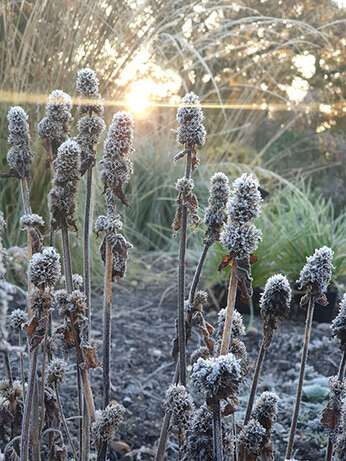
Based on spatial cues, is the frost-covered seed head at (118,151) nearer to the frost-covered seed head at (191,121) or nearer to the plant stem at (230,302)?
the frost-covered seed head at (191,121)

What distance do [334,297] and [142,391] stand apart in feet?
4.90

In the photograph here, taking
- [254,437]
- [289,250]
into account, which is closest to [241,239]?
[254,437]

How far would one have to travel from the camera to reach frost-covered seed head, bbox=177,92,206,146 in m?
1.07

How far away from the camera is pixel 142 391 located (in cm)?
227

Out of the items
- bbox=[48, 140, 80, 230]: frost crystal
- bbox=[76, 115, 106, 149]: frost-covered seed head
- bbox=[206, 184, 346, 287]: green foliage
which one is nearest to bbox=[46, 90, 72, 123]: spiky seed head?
bbox=[76, 115, 106, 149]: frost-covered seed head

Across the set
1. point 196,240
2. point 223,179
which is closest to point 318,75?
point 196,240

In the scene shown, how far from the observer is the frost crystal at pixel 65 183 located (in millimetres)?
990

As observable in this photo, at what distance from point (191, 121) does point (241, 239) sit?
0.33 metres

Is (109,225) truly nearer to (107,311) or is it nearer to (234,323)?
(107,311)

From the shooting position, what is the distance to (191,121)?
1.08 metres

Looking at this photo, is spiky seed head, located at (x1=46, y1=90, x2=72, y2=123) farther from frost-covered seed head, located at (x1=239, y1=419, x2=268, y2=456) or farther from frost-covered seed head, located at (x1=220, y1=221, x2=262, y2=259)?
frost-covered seed head, located at (x1=239, y1=419, x2=268, y2=456)

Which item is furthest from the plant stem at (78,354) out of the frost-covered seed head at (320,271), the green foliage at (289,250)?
the green foliage at (289,250)

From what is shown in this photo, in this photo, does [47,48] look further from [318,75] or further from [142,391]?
[318,75]

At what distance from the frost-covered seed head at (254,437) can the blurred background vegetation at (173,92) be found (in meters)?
0.59
